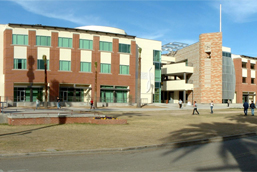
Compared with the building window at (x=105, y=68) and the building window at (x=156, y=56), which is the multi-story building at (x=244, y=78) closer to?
the building window at (x=156, y=56)

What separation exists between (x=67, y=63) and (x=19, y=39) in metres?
9.23

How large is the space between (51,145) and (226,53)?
6267 centimetres

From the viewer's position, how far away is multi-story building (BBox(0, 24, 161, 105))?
150 feet

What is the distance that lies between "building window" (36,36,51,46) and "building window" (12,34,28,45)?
2.02m

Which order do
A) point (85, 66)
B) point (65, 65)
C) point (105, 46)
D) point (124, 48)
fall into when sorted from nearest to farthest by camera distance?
point (65, 65), point (85, 66), point (105, 46), point (124, 48)

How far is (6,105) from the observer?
132ft

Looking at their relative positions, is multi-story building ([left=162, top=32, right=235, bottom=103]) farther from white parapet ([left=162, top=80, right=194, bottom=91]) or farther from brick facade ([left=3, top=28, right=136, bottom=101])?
brick facade ([left=3, top=28, right=136, bottom=101])

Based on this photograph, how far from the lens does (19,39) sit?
46156 millimetres

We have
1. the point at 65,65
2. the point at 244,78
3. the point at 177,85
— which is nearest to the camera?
the point at 65,65

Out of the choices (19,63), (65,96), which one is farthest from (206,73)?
(19,63)

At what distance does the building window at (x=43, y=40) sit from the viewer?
47.1 m

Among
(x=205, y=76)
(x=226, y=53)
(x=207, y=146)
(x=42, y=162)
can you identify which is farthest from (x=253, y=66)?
(x=42, y=162)

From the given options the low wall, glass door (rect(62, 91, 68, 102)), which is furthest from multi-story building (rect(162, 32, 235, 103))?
the low wall

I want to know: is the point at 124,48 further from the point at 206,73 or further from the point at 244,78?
the point at 244,78
